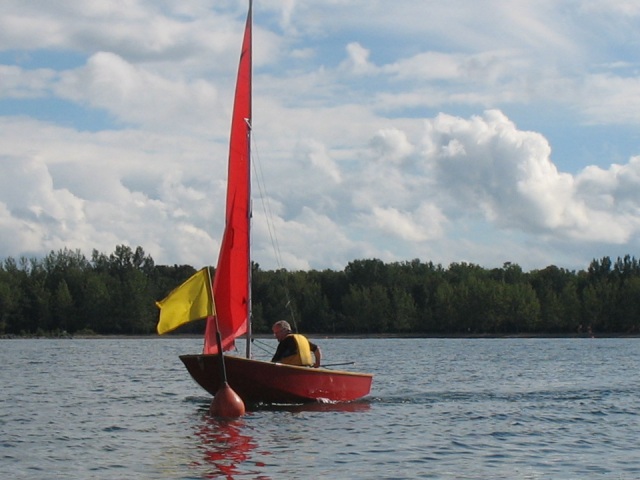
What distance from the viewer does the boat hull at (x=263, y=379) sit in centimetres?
2842

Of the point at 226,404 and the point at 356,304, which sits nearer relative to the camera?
the point at 226,404

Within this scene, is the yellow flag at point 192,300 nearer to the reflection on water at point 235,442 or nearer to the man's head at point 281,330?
the reflection on water at point 235,442

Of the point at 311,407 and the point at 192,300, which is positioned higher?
the point at 192,300

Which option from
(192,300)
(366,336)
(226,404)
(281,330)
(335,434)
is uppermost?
(192,300)

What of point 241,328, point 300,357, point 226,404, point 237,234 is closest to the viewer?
point 226,404

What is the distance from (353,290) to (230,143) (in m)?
143

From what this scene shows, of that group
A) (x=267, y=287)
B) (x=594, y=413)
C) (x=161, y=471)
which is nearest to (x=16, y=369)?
(x=594, y=413)

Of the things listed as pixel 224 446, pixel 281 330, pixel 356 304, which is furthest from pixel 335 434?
pixel 356 304

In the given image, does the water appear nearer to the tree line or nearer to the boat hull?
the boat hull

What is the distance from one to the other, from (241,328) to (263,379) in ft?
6.51

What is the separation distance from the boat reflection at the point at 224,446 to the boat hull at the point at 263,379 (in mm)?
1242

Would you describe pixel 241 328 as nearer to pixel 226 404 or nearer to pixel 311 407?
pixel 311 407

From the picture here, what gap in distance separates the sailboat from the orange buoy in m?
0.53

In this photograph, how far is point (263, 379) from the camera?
28.7 metres
